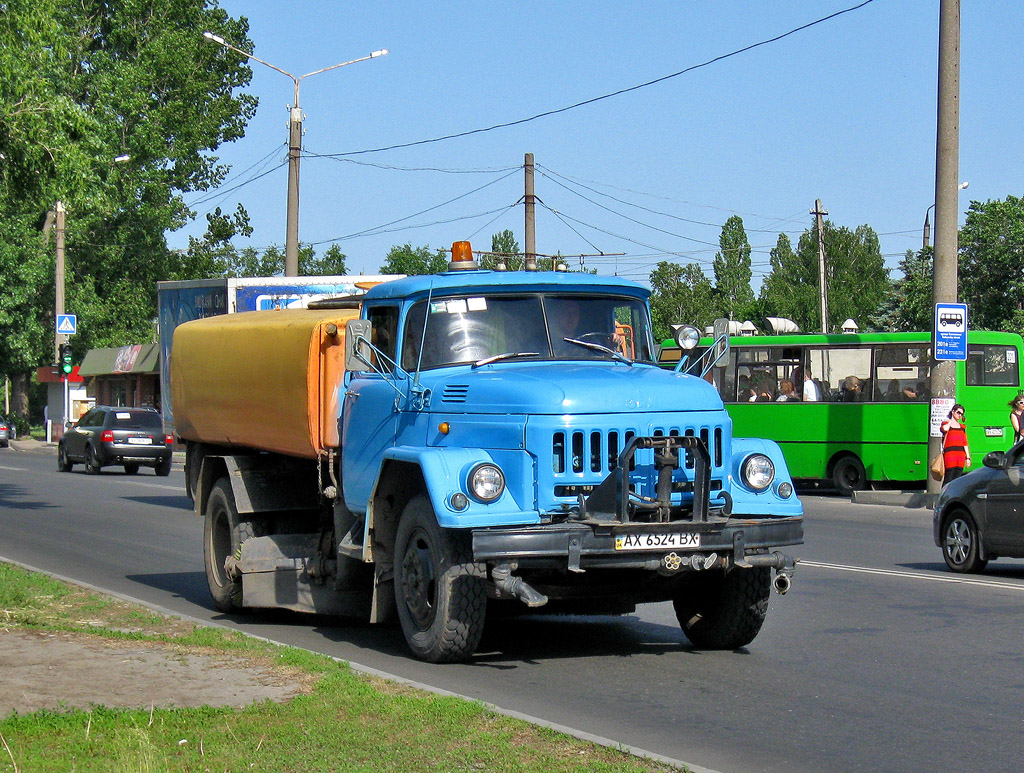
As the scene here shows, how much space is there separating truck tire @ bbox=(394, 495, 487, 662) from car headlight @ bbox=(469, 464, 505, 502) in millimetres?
342

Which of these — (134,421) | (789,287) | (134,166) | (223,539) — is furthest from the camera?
(789,287)

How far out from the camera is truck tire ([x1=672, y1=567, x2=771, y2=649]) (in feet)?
29.0

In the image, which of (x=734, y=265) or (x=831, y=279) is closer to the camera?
(x=831, y=279)

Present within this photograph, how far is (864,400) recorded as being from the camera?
88.9 ft

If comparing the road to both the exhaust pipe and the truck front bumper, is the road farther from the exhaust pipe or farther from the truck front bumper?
the truck front bumper

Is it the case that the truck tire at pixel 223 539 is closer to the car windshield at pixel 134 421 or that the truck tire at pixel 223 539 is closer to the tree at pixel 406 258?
the car windshield at pixel 134 421

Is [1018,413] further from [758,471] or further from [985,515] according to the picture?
[758,471]

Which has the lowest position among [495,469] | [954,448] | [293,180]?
[954,448]

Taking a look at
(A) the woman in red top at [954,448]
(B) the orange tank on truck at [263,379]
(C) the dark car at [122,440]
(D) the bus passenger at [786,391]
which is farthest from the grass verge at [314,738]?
(C) the dark car at [122,440]

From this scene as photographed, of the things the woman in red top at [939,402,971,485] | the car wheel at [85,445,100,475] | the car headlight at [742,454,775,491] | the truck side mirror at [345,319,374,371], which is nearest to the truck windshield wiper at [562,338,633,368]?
the car headlight at [742,454,775,491]

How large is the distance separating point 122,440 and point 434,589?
Result: 2720 centimetres

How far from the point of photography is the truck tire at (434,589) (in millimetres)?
8117

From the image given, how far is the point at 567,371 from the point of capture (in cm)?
856

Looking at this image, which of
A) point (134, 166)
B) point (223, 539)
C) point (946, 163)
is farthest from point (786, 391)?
point (134, 166)
